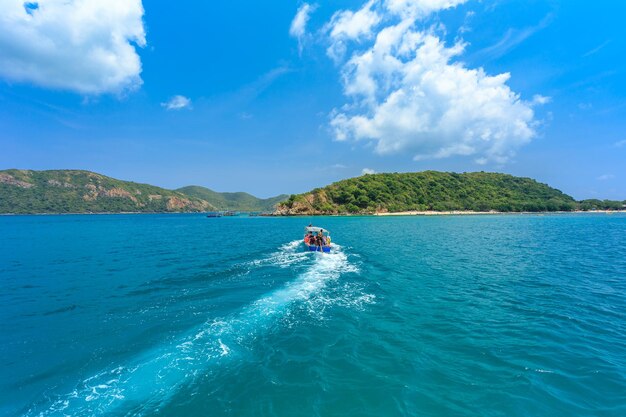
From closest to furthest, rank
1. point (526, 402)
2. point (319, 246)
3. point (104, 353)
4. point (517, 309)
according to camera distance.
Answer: point (526, 402) < point (104, 353) < point (517, 309) < point (319, 246)

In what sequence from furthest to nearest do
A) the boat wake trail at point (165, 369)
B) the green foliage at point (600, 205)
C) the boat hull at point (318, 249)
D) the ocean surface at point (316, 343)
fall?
the green foliage at point (600, 205)
the boat hull at point (318, 249)
the ocean surface at point (316, 343)
the boat wake trail at point (165, 369)

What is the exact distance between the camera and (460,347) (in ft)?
40.8

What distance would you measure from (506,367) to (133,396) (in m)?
14.3

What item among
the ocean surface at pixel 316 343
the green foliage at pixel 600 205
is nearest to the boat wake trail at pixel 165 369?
the ocean surface at pixel 316 343

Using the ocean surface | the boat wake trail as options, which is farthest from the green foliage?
the boat wake trail

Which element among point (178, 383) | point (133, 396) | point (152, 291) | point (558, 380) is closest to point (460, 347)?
point (558, 380)

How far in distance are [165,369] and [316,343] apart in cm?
666

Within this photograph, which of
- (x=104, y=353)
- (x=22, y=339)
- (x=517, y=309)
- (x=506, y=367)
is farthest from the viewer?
(x=517, y=309)

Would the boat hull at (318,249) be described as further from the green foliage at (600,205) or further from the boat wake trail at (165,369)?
the green foliage at (600,205)

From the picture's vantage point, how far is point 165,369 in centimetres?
1095

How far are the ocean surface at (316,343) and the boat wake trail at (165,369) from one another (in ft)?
0.22

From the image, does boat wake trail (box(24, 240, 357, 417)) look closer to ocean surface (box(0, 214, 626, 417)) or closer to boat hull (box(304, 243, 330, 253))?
ocean surface (box(0, 214, 626, 417))

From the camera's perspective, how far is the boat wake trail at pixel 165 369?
897 cm

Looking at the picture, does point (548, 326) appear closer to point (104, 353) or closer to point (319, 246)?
point (104, 353)
